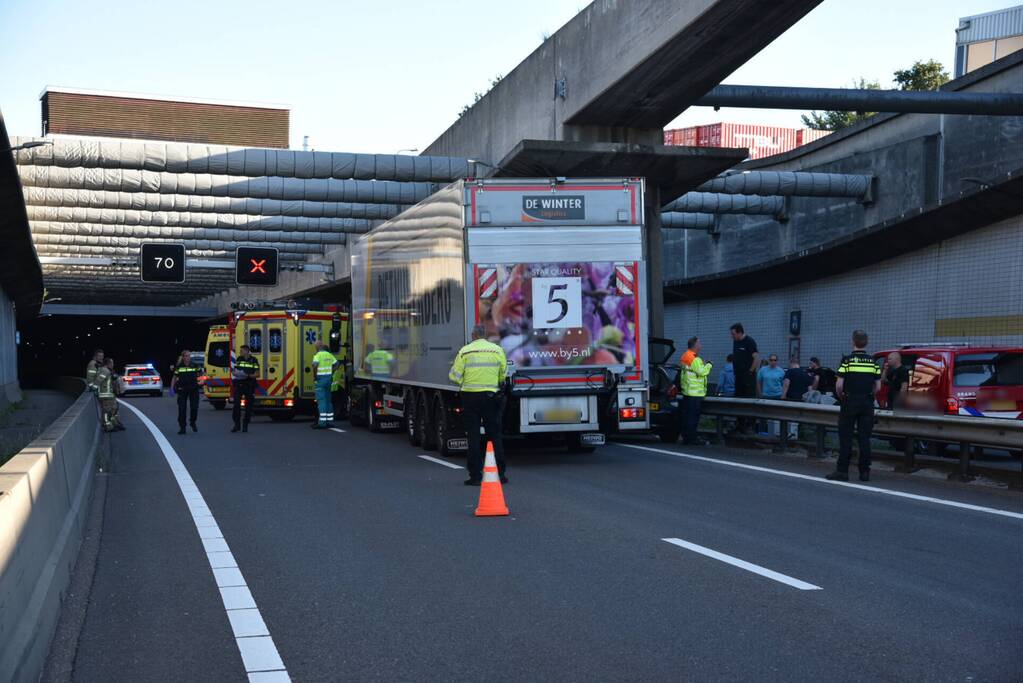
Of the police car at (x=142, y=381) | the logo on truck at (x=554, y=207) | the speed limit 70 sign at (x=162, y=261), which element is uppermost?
the speed limit 70 sign at (x=162, y=261)

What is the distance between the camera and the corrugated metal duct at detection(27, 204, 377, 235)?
111ft

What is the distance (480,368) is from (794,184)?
16205mm

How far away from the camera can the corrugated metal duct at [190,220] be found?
3378 cm

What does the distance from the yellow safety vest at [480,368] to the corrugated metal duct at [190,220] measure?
22.2 meters

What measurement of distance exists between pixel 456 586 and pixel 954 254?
57.3 feet

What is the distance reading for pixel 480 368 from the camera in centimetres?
1376

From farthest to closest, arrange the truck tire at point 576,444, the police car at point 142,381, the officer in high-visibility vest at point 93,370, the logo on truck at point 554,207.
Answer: the police car at point 142,381, the officer in high-visibility vest at point 93,370, the truck tire at point 576,444, the logo on truck at point 554,207

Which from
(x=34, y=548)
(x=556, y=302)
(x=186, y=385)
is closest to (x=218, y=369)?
(x=186, y=385)

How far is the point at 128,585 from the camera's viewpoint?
8.13 meters

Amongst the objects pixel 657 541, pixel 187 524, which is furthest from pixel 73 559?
pixel 657 541

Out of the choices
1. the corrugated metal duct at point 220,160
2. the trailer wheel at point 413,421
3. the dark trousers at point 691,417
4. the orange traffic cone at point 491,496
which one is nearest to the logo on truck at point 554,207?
the trailer wheel at point 413,421

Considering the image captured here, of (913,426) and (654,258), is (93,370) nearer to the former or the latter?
(654,258)

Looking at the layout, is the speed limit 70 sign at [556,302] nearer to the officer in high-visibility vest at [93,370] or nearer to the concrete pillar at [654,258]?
the concrete pillar at [654,258]

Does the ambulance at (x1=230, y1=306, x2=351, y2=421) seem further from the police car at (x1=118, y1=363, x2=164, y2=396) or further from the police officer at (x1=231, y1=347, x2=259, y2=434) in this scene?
the police car at (x1=118, y1=363, x2=164, y2=396)
